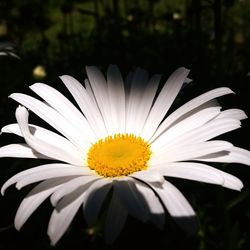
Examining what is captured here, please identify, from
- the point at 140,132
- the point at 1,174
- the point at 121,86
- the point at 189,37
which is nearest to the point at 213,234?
the point at 140,132

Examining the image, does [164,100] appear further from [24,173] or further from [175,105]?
[24,173]

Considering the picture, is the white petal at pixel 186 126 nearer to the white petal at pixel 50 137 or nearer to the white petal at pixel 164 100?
the white petal at pixel 164 100

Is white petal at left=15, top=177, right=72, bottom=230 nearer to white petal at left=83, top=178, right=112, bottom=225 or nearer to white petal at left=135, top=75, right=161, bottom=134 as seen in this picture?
white petal at left=83, top=178, right=112, bottom=225

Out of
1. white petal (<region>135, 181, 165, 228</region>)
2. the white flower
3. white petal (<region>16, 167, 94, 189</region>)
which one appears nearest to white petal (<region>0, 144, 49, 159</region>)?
the white flower

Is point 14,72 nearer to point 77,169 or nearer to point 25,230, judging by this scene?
point 25,230

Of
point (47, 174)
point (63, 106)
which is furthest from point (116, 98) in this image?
point (47, 174)

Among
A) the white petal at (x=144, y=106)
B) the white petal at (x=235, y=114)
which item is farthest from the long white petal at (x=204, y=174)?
the white petal at (x=144, y=106)

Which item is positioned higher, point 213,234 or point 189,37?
point 189,37
